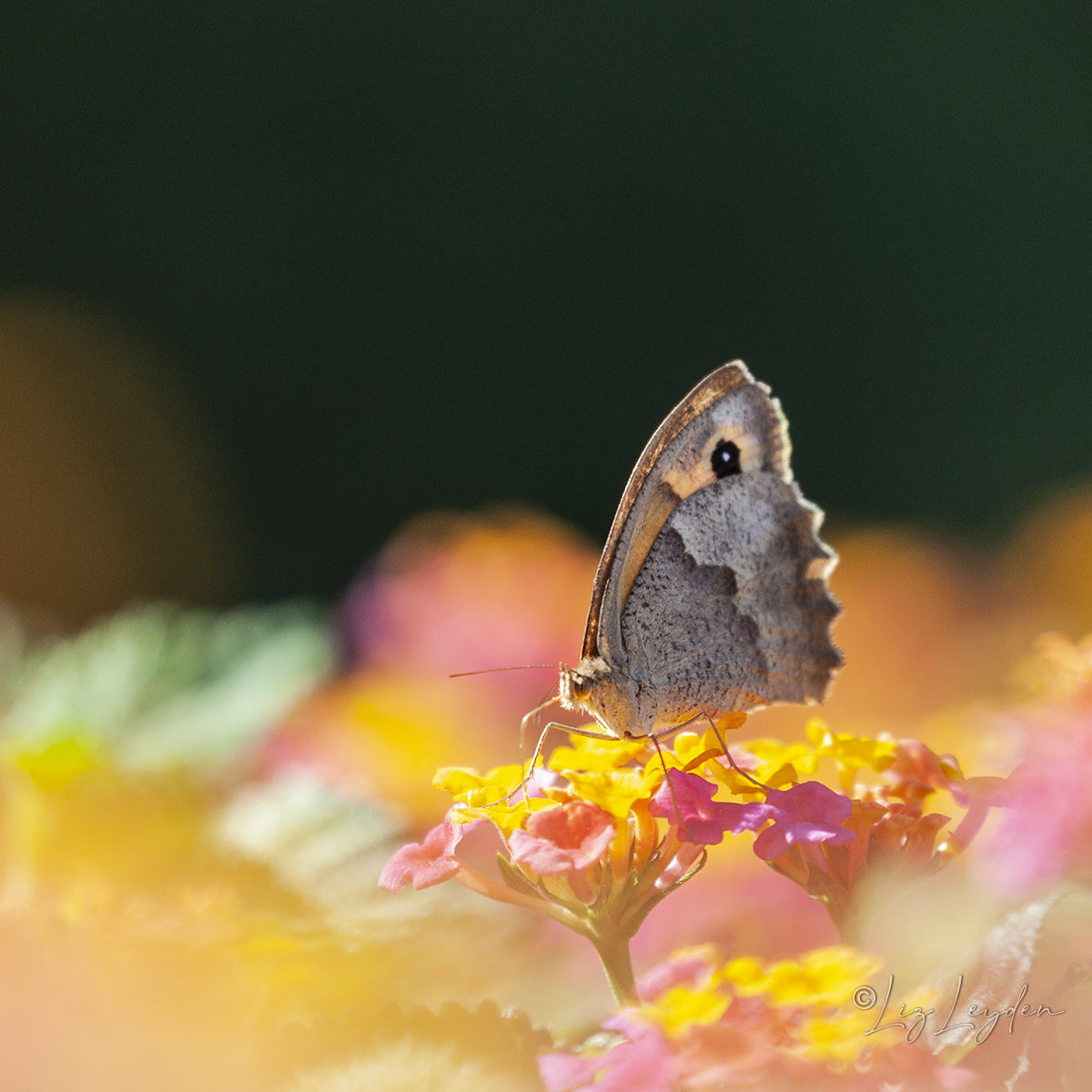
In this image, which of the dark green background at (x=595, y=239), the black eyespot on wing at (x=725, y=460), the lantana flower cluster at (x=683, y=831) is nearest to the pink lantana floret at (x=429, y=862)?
the lantana flower cluster at (x=683, y=831)

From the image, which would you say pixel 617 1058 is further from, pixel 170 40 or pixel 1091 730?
pixel 170 40

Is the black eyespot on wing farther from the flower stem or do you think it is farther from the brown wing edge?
the flower stem

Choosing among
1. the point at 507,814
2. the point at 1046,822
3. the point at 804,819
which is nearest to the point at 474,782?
the point at 507,814

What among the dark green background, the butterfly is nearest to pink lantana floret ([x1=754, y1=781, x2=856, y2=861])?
the butterfly

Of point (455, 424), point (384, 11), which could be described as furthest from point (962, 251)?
point (384, 11)

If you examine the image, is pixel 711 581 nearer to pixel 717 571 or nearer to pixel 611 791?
pixel 717 571

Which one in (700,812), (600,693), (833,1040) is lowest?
(833,1040)
